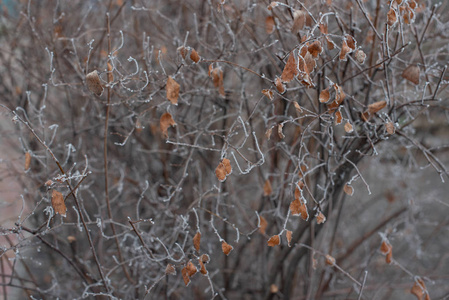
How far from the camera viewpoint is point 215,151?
359 centimetres

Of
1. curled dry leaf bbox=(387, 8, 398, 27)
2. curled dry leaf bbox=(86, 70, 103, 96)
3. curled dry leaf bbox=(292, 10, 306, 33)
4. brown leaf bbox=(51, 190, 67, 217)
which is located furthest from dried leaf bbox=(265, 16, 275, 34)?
brown leaf bbox=(51, 190, 67, 217)

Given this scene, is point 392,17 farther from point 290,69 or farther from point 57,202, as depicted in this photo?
point 57,202

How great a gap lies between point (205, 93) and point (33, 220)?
1962mm

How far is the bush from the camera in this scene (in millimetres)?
2580

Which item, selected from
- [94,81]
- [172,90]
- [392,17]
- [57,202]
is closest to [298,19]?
[392,17]

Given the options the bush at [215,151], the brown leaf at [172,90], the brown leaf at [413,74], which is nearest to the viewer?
the brown leaf at [172,90]

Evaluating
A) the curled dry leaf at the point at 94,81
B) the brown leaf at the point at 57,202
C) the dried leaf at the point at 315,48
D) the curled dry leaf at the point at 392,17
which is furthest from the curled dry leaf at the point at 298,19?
the brown leaf at the point at 57,202

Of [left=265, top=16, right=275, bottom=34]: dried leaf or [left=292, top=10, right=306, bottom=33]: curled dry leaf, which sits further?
[left=265, top=16, right=275, bottom=34]: dried leaf

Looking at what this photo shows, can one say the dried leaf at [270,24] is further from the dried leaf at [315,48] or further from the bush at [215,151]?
the dried leaf at [315,48]

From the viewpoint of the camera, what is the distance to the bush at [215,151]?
2.58 meters

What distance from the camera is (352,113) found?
258cm

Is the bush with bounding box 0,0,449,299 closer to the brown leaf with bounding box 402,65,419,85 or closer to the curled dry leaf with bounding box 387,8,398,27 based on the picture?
the brown leaf with bounding box 402,65,419,85

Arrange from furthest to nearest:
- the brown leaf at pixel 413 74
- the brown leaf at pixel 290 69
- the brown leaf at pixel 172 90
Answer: the brown leaf at pixel 413 74, the brown leaf at pixel 172 90, the brown leaf at pixel 290 69

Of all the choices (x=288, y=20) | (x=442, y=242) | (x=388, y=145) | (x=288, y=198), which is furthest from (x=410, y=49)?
(x=442, y=242)
